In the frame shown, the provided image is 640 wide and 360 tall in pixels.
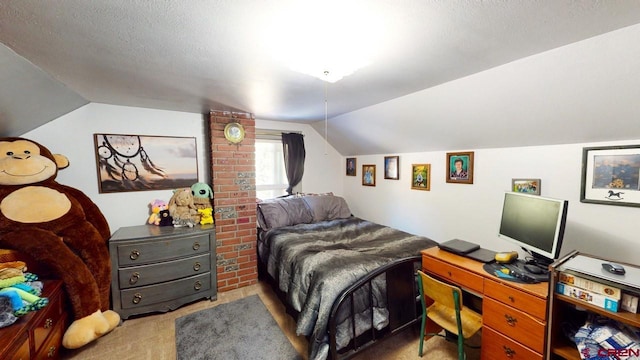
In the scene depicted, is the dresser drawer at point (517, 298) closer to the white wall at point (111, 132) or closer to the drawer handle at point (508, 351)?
the drawer handle at point (508, 351)

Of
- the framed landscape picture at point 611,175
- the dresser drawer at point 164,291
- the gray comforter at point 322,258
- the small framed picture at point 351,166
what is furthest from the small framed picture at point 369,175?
the dresser drawer at point 164,291

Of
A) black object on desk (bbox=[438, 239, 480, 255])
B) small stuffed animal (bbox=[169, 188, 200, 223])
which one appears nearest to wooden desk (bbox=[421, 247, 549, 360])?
black object on desk (bbox=[438, 239, 480, 255])

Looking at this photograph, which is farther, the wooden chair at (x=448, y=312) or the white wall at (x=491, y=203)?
the white wall at (x=491, y=203)

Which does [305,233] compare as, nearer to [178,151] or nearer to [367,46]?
[178,151]

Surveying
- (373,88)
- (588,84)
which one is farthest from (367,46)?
(588,84)

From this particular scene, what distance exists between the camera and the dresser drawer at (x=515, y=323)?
4.39 ft

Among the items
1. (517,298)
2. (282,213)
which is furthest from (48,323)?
(517,298)

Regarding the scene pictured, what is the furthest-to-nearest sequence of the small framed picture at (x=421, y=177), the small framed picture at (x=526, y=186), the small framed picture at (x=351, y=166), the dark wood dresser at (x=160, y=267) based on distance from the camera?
the small framed picture at (x=351, y=166)
the small framed picture at (x=421, y=177)
the dark wood dresser at (x=160, y=267)
the small framed picture at (x=526, y=186)

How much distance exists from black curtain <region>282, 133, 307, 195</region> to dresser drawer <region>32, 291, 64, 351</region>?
2.49 m

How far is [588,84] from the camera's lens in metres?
1.47

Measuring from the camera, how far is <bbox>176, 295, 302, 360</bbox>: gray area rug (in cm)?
185

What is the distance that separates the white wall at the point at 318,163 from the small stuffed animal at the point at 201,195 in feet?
4.35

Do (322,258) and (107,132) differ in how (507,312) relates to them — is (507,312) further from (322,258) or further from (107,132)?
(107,132)

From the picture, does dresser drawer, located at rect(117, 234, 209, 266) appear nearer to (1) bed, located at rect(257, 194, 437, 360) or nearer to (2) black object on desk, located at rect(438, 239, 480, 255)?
(1) bed, located at rect(257, 194, 437, 360)
